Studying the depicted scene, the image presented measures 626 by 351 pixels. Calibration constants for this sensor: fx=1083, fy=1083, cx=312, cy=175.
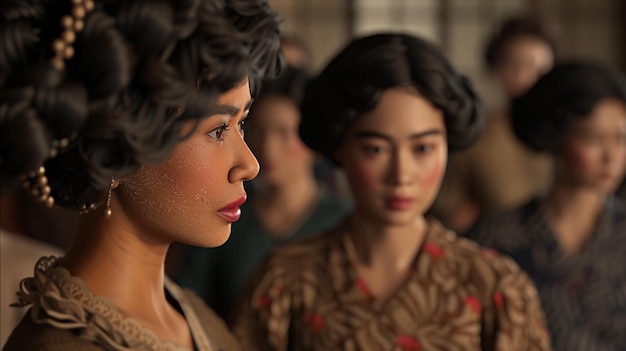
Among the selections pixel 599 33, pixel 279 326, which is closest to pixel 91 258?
pixel 279 326

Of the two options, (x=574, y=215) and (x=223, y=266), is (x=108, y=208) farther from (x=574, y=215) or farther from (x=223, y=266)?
(x=574, y=215)

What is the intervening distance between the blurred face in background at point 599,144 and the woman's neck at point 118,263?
1.46m

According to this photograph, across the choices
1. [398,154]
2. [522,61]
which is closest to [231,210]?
[398,154]

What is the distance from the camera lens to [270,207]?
124 inches

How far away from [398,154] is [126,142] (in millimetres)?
828

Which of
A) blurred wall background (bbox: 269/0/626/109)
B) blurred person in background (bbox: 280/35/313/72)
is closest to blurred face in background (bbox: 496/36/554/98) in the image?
blurred person in background (bbox: 280/35/313/72)

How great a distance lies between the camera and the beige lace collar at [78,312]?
4.71ft

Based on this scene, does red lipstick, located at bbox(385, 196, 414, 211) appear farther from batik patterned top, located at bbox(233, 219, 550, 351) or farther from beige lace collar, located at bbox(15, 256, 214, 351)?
beige lace collar, located at bbox(15, 256, 214, 351)

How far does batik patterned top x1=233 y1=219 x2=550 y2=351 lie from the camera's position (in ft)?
6.64

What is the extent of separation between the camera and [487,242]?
2.78m

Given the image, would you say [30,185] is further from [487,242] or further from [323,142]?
[487,242]

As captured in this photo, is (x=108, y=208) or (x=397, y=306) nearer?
(x=108, y=208)

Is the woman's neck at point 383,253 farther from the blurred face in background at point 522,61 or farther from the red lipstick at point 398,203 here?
the blurred face in background at point 522,61

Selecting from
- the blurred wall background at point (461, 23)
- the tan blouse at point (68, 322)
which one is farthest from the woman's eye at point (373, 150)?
the blurred wall background at point (461, 23)
